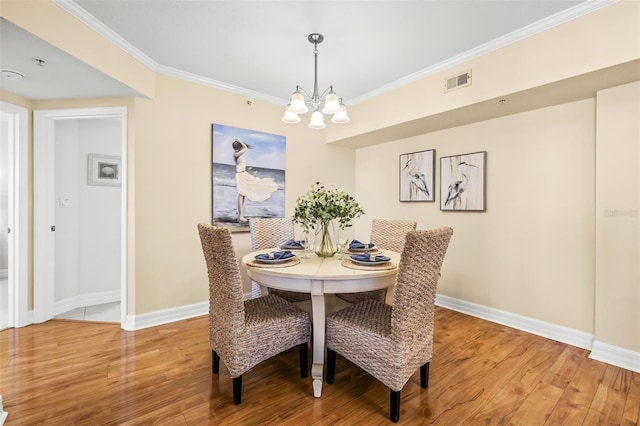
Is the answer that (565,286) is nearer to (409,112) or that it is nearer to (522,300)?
(522,300)

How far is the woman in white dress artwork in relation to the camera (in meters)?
3.33

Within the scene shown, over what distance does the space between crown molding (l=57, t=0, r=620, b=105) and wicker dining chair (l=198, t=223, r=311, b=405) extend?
1766 millimetres

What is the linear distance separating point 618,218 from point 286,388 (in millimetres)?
2698

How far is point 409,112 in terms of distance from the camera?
9.98ft

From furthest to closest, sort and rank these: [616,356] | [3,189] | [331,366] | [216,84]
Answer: [3,189] → [216,84] → [616,356] → [331,366]

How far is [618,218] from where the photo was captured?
2.14 meters

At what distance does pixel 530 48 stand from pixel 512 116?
746mm

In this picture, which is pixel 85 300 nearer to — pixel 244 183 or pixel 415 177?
pixel 244 183

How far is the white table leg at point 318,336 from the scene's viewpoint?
1752 millimetres

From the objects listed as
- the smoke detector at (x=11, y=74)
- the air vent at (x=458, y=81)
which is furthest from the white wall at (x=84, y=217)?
the air vent at (x=458, y=81)

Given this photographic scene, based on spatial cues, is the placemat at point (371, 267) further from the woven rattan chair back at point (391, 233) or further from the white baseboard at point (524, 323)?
the white baseboard at point (524, 323)

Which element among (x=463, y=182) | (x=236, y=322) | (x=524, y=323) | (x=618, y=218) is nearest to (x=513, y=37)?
(x=463, y=182)

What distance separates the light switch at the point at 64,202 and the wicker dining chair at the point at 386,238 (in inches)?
125

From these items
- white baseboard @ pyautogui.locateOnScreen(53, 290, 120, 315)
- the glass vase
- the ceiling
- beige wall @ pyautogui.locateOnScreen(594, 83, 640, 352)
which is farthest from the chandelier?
white baseboard @ pyautogui.locateOnScreen(53, 290, 120, 315)
